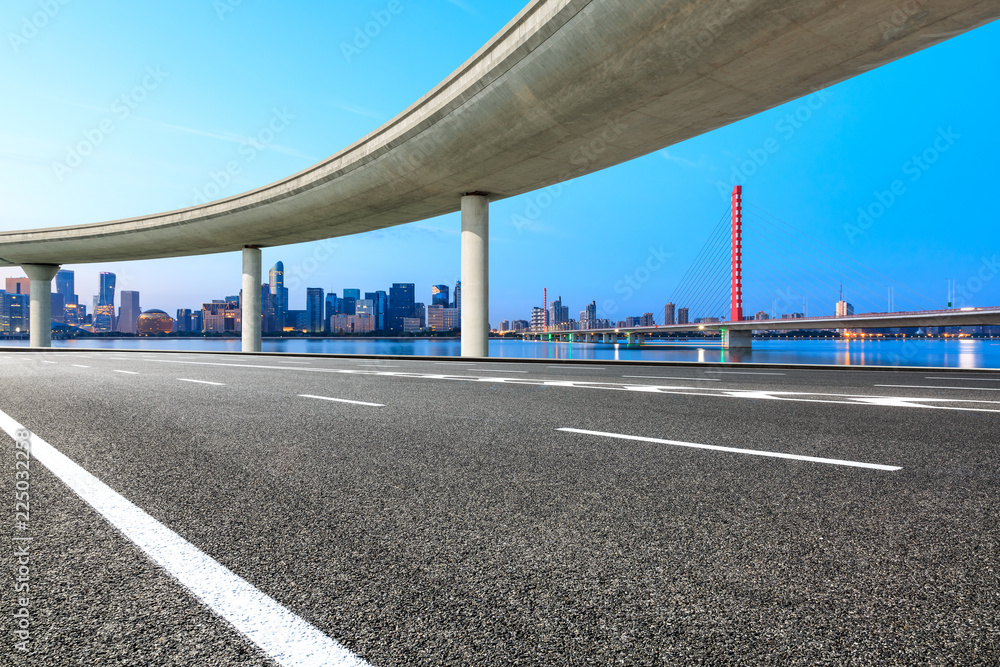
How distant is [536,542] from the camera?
255 centimetres

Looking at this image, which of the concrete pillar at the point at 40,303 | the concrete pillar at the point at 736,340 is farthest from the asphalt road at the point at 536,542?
the concrete pillar at the point at 736,340

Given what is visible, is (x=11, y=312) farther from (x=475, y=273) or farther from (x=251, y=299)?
(x=475, y=273)

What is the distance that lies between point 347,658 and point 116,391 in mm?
10427

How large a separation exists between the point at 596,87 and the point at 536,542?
49.0 ft

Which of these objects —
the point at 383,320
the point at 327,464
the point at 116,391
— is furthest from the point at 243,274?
the point at 383,320

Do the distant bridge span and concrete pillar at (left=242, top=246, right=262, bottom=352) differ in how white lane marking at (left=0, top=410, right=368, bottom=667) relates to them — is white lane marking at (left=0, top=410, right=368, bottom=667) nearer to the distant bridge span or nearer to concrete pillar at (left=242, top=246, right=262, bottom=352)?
the distant bridge span

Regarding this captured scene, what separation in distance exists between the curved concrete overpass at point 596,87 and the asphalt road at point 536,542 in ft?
32.8

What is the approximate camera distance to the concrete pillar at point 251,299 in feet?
112

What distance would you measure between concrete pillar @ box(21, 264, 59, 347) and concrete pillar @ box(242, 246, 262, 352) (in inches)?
793

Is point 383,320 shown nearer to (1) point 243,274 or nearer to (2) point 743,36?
(1) point 243,274

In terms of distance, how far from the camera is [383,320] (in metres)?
187

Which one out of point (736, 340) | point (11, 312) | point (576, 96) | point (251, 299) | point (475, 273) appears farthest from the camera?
point (11, 312)

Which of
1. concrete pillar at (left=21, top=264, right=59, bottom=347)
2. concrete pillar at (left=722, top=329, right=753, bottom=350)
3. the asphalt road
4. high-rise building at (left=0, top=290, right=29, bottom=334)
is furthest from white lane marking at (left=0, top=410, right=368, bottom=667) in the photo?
high-rise building at (left=0, top=290, right=29, bottom=334)

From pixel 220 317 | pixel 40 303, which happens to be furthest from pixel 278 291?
pixel 40 303
